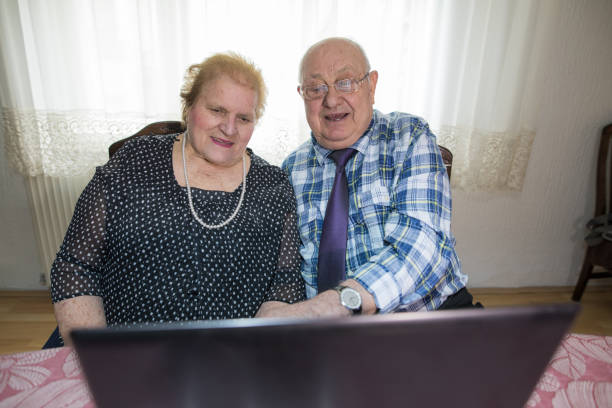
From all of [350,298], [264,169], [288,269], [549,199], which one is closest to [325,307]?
[350,298]

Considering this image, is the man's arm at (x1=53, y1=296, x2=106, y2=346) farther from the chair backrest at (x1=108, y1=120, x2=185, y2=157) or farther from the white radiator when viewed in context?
the white radiator

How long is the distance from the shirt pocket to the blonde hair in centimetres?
53

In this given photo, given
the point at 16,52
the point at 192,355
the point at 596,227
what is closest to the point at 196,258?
the point at 192,355

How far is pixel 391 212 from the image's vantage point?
1187mm

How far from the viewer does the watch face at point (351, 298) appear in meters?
0.85

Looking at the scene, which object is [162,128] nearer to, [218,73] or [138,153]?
[138,153]

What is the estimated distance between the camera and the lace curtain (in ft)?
6.07

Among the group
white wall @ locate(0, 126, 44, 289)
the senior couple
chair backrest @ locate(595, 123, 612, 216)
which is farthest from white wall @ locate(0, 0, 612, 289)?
the senior couple

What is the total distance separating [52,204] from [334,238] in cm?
189

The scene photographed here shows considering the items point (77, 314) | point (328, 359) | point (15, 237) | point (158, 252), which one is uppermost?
point (328, 359)

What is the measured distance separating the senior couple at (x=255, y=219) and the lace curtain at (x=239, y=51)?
761mm

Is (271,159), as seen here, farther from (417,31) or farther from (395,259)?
(395,259)

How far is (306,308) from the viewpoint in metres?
0.82

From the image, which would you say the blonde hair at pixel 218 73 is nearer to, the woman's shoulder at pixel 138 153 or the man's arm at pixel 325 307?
the woman's shoulder at pixel 138 153
